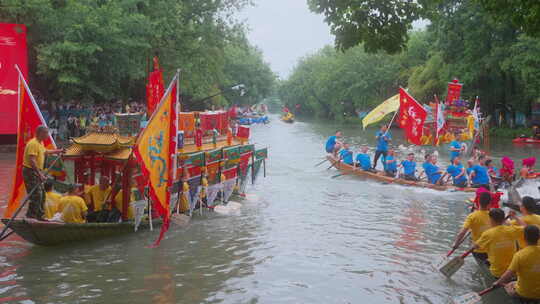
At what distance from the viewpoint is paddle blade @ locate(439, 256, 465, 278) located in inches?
354

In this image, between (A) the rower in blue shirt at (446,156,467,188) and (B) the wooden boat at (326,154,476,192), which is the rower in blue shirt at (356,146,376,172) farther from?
(A) the rower in blue shirt at (446,156,467,188)

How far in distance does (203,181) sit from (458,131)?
17.6 m

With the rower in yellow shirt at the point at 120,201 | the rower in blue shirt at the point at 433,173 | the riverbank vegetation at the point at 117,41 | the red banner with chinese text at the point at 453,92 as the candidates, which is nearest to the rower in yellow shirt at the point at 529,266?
the rower in yellow shirt at the point at 120,201

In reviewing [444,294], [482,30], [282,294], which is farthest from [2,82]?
[482,30]

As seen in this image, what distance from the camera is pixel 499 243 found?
24.9 ft

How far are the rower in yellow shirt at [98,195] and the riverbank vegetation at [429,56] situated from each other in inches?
218

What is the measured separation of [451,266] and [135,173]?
6776mm

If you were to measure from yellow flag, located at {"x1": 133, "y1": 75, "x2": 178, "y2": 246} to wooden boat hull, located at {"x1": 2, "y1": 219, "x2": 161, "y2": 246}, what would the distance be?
220 cm

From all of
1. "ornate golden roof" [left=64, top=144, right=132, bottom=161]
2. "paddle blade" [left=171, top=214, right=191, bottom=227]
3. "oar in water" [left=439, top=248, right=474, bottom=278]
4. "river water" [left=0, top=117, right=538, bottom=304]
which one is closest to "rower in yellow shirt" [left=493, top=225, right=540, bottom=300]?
"river water" [left=0, top=117, right=538, bottom=304]

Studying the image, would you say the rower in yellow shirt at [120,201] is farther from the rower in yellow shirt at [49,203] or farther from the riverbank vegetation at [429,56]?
the riverbank vegetation at [429,56]

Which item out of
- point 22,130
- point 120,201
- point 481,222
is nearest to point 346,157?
point 120,201

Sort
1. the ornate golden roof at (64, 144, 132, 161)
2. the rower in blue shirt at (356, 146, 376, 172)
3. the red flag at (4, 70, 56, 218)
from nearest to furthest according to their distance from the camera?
the red flag at (4, 70, 56, 218) → the ornate golden roof at (64, 144, 132, 161) → the rower in blue shirt at (356, 146, 376, 172)

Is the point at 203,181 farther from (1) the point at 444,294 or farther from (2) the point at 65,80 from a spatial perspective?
(2) the point at 65,80

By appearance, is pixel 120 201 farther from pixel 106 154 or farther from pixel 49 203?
pixel 49 203
